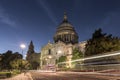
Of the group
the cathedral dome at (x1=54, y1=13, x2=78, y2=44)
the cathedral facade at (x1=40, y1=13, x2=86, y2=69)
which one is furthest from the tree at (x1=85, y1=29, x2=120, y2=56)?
the cathedral dome at (x1=54, y1=13, x2=78, y2=44)

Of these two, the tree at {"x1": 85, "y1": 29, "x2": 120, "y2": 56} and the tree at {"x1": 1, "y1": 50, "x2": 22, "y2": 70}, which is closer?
the tree at {"x1": 85, "y1": 29, "x2": 120, "y2": 56}

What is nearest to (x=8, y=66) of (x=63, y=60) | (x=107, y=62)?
(x=63, y=60)

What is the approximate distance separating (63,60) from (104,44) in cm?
5063

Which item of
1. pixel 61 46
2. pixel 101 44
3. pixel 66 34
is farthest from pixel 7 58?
pixel 101 44

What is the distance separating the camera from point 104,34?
51656 mm

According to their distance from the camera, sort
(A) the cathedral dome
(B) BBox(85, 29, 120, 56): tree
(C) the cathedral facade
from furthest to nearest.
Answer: (A) the cathedral dome < (C) the cathedral facade < (B) BBox(85, 29, 120, 56): tree

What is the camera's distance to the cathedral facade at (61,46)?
108012 millimetres

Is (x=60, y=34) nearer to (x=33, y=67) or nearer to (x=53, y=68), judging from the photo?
(x=33, y=67)

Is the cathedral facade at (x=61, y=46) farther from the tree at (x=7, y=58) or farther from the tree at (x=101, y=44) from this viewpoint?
the tree at (x=101, y=44)

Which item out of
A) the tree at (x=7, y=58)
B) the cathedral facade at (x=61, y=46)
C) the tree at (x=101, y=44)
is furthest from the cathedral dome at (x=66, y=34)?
the tree at (x=101, y=44)

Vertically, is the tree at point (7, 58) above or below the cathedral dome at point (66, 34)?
below

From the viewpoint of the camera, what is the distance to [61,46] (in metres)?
111

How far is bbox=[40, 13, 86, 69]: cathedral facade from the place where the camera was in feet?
354

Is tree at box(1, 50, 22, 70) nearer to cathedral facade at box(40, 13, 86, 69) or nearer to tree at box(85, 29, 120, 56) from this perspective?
cathedral facade at box(40, 13, 86, 69)
